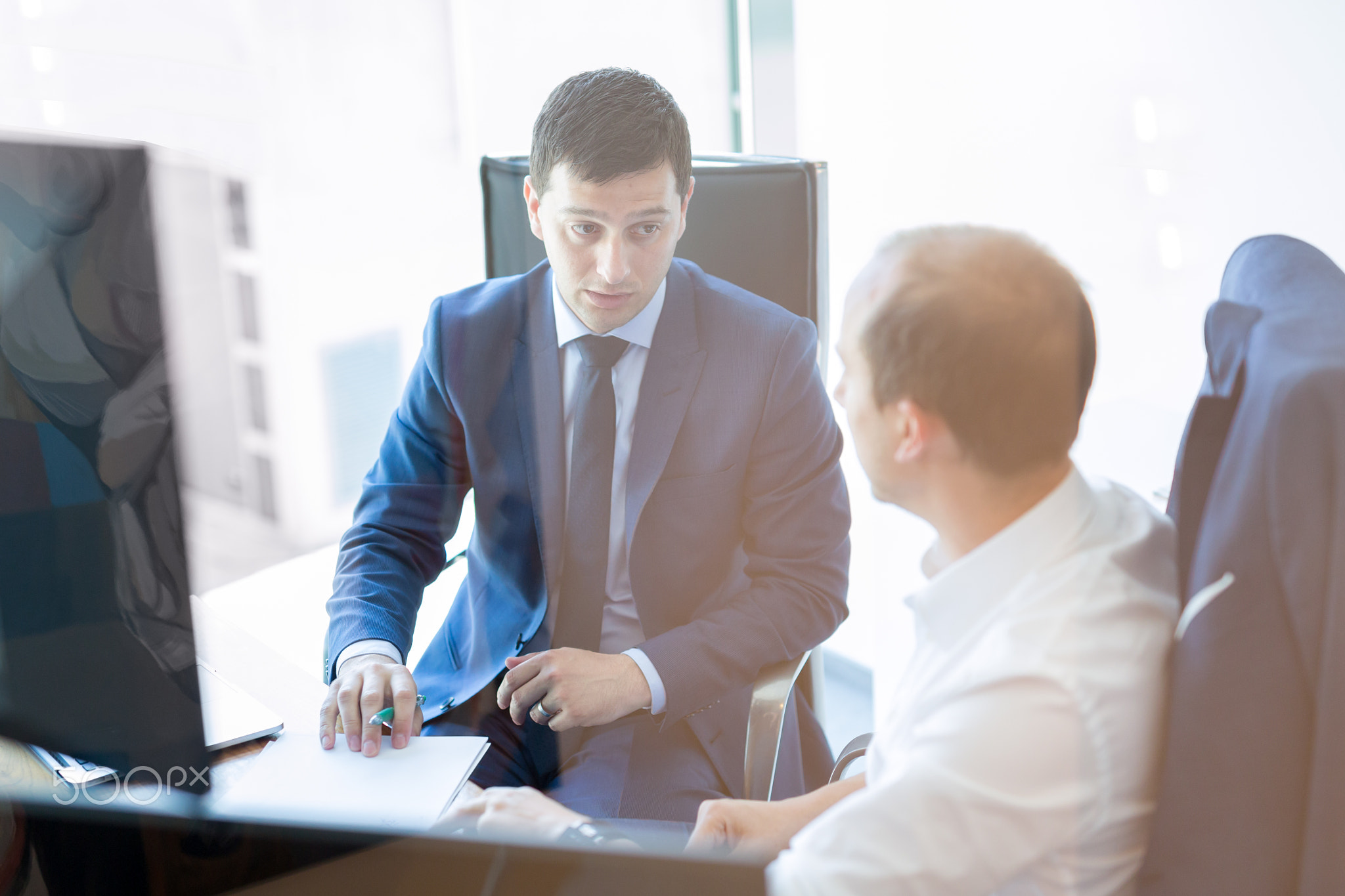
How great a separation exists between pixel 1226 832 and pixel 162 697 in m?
0.64

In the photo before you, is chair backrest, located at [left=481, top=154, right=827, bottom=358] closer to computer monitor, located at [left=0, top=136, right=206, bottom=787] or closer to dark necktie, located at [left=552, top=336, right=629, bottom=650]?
dark necktie, located at [left=552, top=336, right=629, bottom=650]

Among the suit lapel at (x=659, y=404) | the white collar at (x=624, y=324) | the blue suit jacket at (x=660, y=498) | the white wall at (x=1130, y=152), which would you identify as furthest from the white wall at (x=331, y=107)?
the white wall at (x=1130, y=152)

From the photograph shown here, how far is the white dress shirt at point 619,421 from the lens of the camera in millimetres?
937

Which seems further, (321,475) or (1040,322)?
(321,475)

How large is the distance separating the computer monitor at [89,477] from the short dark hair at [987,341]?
416mm

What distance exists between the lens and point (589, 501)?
939 mm

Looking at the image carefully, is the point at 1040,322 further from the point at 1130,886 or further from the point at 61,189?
the point at 61,189

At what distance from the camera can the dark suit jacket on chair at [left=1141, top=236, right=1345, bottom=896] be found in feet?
1.38

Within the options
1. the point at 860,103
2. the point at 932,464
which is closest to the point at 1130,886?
the point at 932,464

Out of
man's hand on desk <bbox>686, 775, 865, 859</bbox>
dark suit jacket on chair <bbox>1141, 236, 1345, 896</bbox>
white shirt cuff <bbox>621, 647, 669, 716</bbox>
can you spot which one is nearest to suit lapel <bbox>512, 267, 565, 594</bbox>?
white shirt cuff <bbox>621, 647, 669, 716</bbox>

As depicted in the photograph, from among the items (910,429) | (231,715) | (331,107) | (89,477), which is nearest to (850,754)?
(910,429)

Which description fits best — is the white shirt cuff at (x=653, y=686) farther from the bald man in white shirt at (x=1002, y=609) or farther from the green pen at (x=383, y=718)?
Answer: the bald man in white shirt at (x=1002, y=609)

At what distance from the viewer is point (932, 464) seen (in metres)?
0.52

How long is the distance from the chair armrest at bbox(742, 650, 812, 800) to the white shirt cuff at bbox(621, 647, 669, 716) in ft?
0.29
